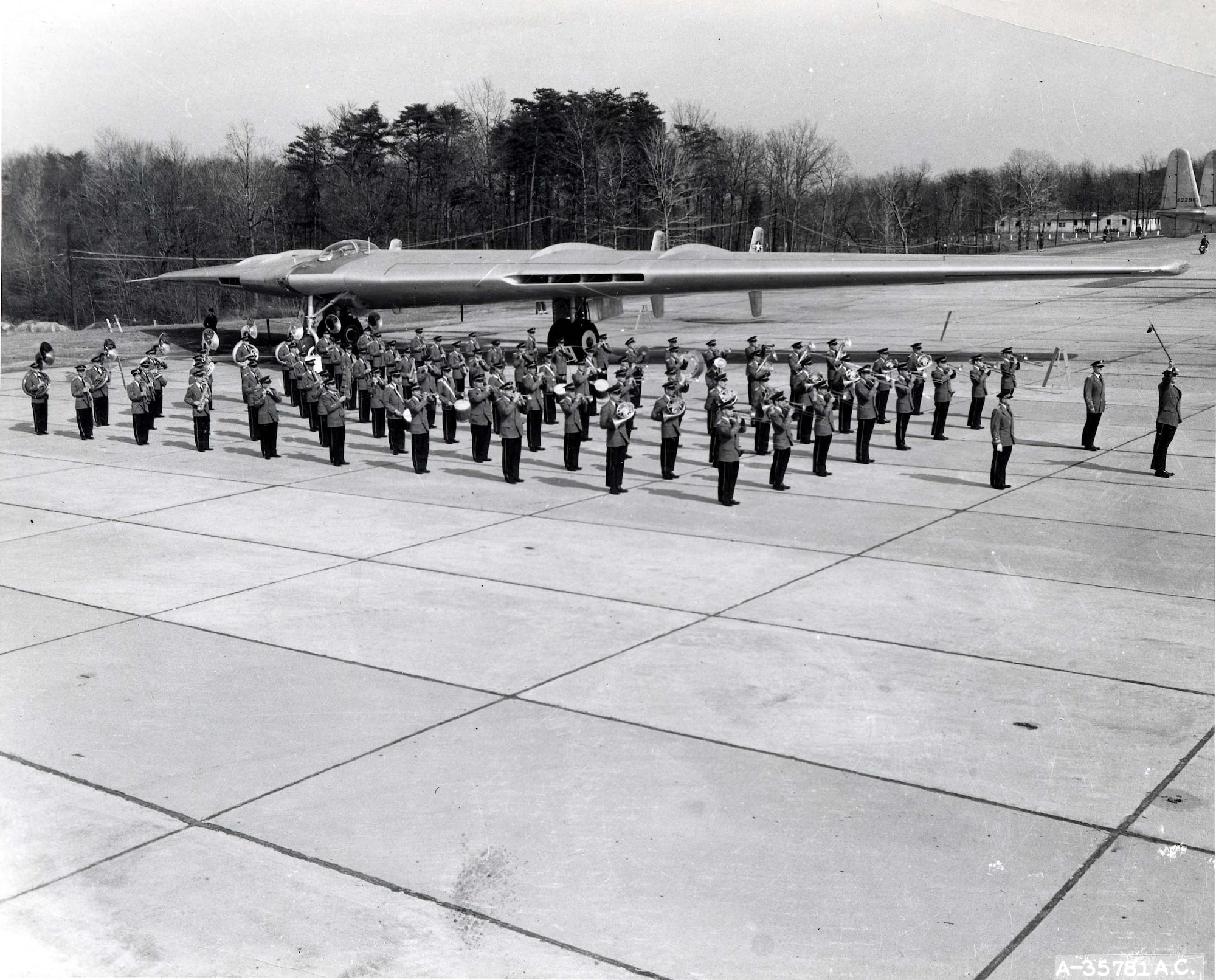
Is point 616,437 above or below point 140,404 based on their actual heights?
below

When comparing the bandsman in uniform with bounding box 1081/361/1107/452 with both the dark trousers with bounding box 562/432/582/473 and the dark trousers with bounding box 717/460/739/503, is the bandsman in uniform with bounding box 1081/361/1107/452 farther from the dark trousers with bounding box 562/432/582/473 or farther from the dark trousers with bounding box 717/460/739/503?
the dark trousers with bounding box 562/432/582/473

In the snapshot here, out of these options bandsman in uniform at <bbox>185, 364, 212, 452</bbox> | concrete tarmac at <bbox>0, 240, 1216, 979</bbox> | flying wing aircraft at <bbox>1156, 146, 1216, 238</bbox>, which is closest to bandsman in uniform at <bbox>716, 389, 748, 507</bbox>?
concrete tarmac at <bbox>0, 240, 1216, 979</bbox>

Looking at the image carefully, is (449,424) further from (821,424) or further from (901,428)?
(901,428)

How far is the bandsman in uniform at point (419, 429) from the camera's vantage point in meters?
16.6

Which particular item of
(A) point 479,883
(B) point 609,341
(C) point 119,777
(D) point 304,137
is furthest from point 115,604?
(D) point 304,137

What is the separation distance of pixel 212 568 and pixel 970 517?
879 cm

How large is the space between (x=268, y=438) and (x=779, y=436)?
327 inches

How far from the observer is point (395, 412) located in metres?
17.8

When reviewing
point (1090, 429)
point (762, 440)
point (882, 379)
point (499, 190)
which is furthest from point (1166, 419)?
point (499, 190)

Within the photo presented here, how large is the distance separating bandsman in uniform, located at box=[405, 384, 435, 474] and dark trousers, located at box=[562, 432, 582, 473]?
2.05m

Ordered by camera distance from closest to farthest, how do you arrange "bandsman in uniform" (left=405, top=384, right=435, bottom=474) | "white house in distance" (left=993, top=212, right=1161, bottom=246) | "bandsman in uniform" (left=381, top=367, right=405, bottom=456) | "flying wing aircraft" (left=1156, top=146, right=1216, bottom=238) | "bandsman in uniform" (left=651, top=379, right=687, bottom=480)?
1. "bandsman in uniform" (left=651, top=379, right=687, bottom=480)
2. "bandsman in uniform" (left=405, top=384, right=435, bottom=474)
3. "bandsman in uniform" (left=381, top=367, right=405, bottom=456)
4. "flying wing aircraft" (left=1156, top=146, right=1216, bottom=238)
5. "white house in distance" (left=993, top=212, right=1161, bottom=246)

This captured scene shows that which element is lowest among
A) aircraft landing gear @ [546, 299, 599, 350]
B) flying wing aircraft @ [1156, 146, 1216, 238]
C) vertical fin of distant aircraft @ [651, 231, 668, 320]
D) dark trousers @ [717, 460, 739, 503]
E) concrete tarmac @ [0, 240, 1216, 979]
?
concrete tarmac @ [0, 240, 1216, 979]

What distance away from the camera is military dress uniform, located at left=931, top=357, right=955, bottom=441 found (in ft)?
63.2

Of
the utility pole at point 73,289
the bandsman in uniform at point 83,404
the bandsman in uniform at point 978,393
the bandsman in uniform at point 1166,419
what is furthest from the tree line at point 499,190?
the bandsman in uniform at point 83,404
